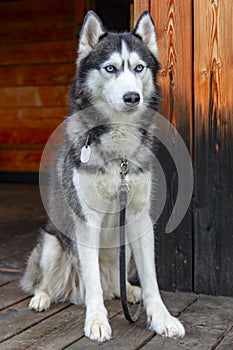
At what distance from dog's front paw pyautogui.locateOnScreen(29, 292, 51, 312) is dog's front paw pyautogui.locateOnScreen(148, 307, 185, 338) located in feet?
1.94

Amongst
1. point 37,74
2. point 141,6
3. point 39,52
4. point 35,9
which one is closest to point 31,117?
point 37,74

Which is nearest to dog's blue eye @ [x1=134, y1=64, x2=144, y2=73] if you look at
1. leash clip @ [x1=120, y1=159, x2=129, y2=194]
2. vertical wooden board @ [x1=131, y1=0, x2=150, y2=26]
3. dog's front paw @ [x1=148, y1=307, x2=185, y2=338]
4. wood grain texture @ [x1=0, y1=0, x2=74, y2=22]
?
leash clip @ [x1=120, y1=159, x2=129, y2=194]

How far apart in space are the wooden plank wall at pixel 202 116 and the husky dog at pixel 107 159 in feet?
0.91

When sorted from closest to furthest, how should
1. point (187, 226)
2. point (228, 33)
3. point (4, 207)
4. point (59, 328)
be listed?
point (59, 328)
point (228, 33)
point (187, 226)
point (4, 207)

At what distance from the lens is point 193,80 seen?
2.86 m

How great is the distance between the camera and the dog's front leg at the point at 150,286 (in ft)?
7.86

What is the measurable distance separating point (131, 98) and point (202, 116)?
704 mm

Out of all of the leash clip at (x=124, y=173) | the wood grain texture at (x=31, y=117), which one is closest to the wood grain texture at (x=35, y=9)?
the wood grain texture at (x=31, y=117)

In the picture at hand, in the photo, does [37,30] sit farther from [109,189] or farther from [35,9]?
A: [109,189]

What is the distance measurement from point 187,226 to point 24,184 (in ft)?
17.2

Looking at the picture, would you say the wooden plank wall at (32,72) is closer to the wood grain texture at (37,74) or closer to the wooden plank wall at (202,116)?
the wood grain texture at (37,74)

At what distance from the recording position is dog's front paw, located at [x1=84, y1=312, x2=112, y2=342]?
7.68 ft

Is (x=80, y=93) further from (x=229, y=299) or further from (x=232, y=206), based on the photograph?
(x=229, y=299)

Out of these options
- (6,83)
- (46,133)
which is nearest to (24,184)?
(46,133)
